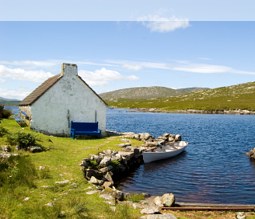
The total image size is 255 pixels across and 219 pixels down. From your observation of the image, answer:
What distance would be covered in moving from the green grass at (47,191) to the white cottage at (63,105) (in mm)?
12698

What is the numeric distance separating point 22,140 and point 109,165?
7.93 m

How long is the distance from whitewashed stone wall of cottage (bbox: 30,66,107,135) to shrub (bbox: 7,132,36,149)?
12113mm

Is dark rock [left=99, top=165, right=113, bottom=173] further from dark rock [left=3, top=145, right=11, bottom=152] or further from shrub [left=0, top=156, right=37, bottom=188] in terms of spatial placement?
dark rock [left=3, top=145, right=11, bottom=152]

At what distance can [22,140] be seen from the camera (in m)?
26.4

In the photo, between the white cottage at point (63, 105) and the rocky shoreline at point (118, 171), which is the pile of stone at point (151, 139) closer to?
the rocky shoreline at point (118, 171)

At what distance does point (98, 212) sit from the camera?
15.1 meters

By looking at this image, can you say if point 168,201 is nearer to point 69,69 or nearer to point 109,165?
point 109,165

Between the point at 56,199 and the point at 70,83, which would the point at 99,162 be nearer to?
the point at 56,199

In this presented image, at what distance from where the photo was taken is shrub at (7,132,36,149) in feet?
86.4

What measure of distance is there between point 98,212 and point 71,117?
87.9 ft

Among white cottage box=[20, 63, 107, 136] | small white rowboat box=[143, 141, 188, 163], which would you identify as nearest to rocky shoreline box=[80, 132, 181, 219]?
small white rowboat box=[143, 141, 188, 163]

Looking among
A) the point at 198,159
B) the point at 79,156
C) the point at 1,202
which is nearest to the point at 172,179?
the point at 79,156

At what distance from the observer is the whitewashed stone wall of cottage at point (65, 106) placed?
3941 centimetres

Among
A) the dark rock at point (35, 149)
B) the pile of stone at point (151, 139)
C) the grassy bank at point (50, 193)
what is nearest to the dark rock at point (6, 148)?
the grassy bank at point (50, 193)
